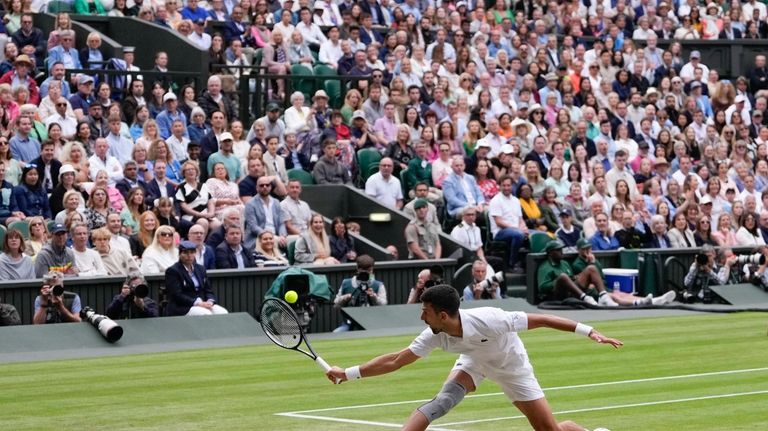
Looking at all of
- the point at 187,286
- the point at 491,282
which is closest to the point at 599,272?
the point at 491,282

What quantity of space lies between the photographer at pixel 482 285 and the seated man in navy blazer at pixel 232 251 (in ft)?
11.9

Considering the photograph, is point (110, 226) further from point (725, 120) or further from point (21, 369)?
point (725, 120)

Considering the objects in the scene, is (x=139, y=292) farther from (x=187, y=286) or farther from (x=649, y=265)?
(x=649, y=265)

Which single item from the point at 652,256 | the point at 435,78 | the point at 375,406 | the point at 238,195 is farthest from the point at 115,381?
the point at 435,78

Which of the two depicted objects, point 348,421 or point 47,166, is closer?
point 348,421

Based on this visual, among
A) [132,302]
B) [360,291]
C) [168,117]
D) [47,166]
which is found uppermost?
[168,117]

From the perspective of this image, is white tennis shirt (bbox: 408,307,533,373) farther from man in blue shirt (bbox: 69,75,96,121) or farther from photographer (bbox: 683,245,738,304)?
photographer (bbox: 683,245,738,304)

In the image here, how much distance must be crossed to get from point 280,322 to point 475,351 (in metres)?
1.38

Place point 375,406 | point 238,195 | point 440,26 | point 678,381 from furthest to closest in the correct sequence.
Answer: point 440,26 → point 238,195 → point 678,381 → point 375,406

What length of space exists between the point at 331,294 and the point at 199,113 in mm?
4834

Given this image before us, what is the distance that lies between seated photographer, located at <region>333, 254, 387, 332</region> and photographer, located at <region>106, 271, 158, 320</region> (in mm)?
3035

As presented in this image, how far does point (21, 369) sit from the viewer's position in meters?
16.5

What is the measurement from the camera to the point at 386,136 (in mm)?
27000

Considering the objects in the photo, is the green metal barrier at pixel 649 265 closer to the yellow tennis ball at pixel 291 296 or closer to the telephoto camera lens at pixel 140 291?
the yellow tennis ball at pixel 291 296
